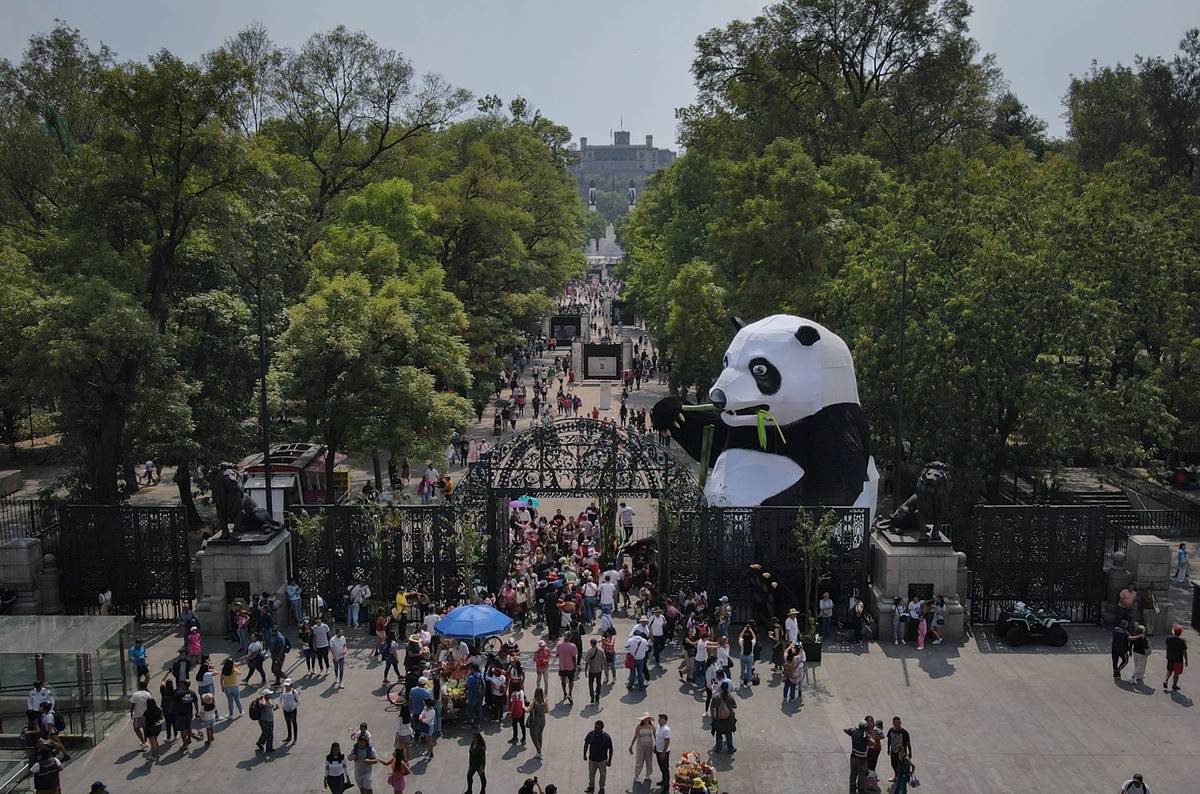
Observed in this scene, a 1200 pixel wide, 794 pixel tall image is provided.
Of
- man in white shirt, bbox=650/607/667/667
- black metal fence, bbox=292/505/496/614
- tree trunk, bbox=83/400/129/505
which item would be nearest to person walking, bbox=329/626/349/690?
black metal fence, bbox=292/505/496/614

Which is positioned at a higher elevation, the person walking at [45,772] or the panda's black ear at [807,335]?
the panda's black ear at [807,335]

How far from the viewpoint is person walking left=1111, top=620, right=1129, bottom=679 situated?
19609 millimetres

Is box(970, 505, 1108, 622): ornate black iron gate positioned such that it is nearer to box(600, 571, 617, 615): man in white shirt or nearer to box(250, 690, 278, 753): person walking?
box(600, 571, 617, 615): man in white shirt

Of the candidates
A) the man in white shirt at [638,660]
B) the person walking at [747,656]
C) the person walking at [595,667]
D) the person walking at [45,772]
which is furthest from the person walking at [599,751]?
the person walking at [45,772]

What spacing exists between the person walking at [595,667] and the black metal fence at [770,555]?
4106mm

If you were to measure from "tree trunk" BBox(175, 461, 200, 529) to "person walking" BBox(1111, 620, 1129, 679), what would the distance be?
21.2 meters

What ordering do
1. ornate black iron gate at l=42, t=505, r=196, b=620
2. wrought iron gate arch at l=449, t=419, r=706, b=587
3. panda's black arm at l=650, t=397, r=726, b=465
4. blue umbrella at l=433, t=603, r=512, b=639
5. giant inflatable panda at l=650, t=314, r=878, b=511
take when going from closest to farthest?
blue umbrella at l=433, t=603, r=512, b=639
ornate black iron gate at l=42, t=505, r=196, b=620
wrought iron gate arch at l=449, t=419, r=706, b=587
giant inflatable panda at l=650, t=314, r=878, b=511
panda's black arm at l=650, t=397, r=726, b=465

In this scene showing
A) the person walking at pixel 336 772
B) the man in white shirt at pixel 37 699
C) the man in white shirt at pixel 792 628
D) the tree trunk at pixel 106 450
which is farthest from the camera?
the tree trunk at pixel 106 450

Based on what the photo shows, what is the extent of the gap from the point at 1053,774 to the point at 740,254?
950 inches

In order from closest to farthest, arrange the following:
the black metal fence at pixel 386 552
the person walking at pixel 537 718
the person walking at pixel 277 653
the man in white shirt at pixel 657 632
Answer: the person walking at pixel 537 718 < the person walking at pixel 277 653 < the man in white shirt at pixel 657 632 < the black metal fence at pixel 386 552

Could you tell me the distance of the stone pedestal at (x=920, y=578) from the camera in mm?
21531

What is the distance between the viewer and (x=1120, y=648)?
19656mm

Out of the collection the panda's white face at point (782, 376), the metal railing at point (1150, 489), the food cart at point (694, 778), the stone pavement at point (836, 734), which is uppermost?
the panda's white face at point (782, 376)

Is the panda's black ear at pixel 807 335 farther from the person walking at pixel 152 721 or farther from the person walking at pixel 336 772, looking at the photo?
the person walking at pixel 152 721
